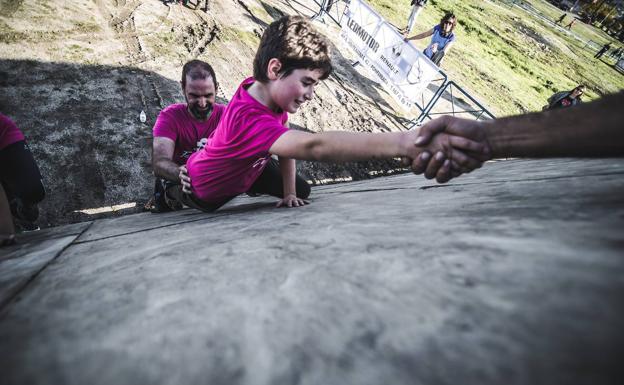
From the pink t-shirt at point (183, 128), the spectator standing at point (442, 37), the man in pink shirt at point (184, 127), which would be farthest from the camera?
the spectator standing at point (442, 37)

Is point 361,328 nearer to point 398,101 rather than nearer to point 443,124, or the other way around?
point 443,124

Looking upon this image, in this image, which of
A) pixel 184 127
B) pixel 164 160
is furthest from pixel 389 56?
pixel 164 160

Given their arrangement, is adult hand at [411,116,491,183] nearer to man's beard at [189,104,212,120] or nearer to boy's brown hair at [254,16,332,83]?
boy's brown hair at [254,16,332,83]

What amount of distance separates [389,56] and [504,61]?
33.5 feet

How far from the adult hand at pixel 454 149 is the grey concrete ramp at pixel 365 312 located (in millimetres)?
364

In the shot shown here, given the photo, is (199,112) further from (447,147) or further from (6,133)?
(447,147)

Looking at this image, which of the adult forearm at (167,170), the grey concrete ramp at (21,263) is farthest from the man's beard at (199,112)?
the grey concrete ramp at (21,263)

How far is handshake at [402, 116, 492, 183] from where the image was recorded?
1.16m

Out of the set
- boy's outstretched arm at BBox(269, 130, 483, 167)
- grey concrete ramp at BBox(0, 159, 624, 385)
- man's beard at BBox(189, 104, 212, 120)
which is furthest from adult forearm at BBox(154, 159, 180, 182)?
grey concrete ramp at BBox(0, 159, 624, 385)

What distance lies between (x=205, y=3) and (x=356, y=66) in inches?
146

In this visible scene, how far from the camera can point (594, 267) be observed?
469mm

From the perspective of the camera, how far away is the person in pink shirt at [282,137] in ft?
4.20

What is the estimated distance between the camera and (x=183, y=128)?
9.55 feet

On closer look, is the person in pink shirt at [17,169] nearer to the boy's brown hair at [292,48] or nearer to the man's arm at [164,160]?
the man's arm at [164,160]
